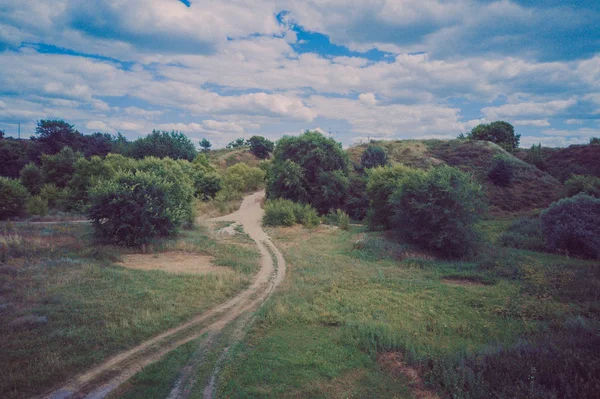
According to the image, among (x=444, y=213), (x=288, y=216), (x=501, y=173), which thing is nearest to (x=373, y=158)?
(x=501, y=173)

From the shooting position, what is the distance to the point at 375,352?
7246 mm

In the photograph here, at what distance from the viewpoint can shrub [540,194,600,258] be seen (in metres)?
18.1

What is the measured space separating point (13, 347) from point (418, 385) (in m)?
8.53

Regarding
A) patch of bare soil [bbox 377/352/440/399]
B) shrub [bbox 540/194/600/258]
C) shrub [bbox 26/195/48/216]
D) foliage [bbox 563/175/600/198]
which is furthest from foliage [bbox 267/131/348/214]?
patch of bare soil [bbox 377/352/440/399]

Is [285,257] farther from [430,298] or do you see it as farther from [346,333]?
[346,333]

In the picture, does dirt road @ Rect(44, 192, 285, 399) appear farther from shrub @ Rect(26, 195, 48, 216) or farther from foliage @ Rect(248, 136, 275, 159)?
foliage @ Rect(248, 136, 275, 159)

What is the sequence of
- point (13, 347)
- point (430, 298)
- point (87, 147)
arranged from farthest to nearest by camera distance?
1. point (87, 147)
2. point (430, 298)
3. point (13, 347)

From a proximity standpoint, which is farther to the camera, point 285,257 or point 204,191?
point 204,191

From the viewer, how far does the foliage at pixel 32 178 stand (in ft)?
113

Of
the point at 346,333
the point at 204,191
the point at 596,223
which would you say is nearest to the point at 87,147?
the point at 204,191

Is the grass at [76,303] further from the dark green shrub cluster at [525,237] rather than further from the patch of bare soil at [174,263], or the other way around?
the dark green shrub cluster at [525,237]

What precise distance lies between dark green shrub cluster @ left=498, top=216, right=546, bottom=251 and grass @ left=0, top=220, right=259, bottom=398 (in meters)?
17.7

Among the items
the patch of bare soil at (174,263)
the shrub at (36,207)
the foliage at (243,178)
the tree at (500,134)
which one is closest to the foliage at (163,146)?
the foliage at (243,178)

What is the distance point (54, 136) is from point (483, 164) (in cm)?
7203
